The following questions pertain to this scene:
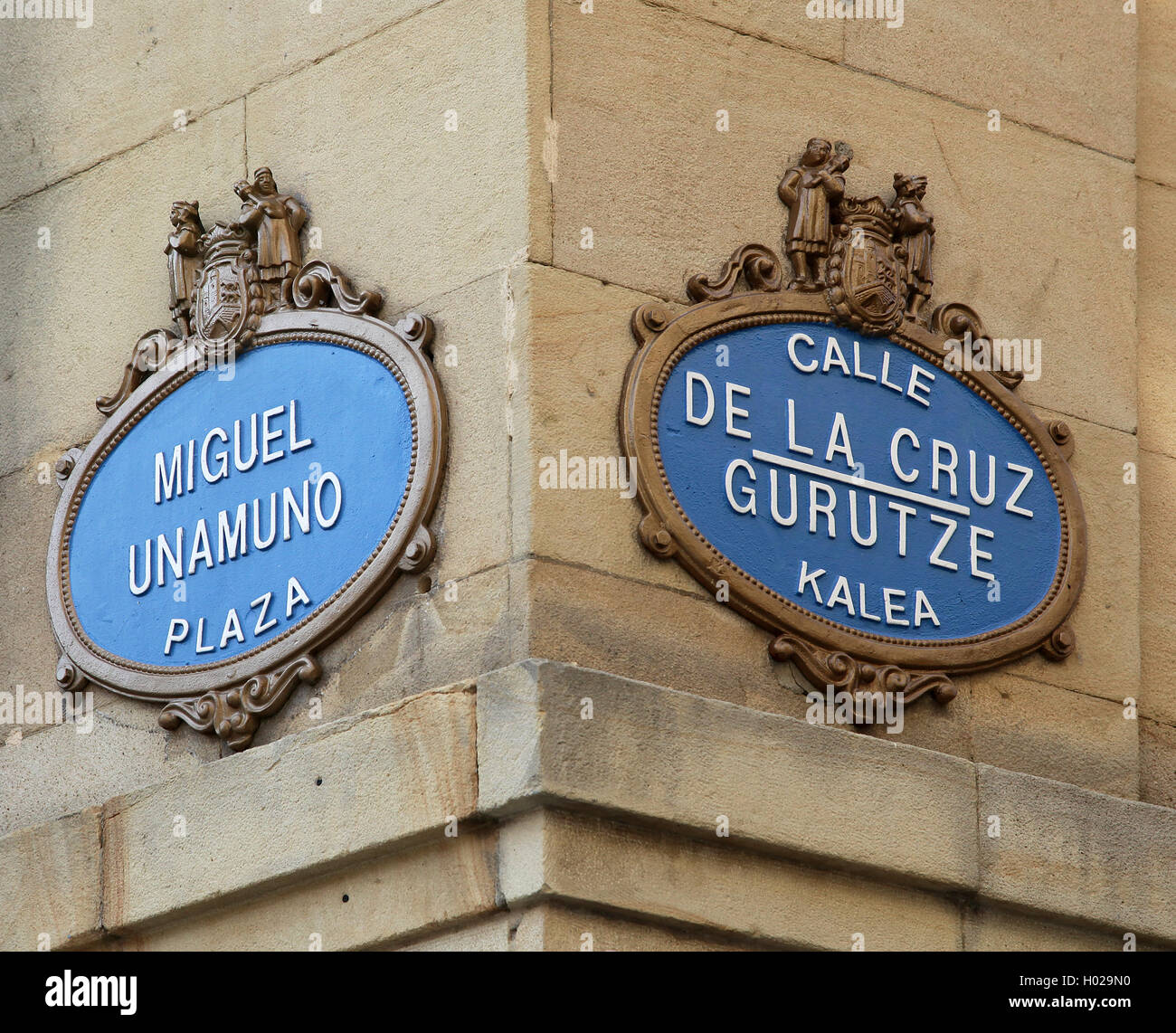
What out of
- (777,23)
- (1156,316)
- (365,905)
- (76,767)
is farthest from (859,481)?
(76,767)

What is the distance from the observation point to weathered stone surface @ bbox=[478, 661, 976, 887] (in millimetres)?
7254

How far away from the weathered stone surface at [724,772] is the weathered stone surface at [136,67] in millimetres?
2636

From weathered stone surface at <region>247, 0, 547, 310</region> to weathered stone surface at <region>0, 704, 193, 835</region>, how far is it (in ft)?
5.65

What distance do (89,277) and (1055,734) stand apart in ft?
12.7

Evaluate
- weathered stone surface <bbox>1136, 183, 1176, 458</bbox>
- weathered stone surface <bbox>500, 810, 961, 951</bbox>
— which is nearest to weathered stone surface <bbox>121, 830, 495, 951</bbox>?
weathered stone surface <bbox>500, 810, 961, 951</bbox>

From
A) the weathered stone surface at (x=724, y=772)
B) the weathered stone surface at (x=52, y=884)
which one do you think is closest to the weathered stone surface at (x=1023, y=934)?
the weathered stone surface at (x=724, y=772)

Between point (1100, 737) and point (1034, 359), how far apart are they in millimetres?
1347

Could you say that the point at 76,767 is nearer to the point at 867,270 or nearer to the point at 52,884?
the point at 52,884

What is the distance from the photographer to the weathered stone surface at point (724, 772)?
7254mm

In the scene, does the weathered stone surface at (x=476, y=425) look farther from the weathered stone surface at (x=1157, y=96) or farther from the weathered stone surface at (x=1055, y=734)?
the weathered stone surface at (x=1157, y=96)

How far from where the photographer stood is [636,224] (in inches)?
319

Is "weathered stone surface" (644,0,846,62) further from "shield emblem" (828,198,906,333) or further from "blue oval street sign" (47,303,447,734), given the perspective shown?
"blue oval street sign" (47,303,447,734)

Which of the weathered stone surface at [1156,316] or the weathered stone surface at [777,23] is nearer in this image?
the weathered stone surface at [777,23]

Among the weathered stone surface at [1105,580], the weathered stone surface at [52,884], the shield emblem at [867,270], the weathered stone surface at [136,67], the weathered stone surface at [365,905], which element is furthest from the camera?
the weathered stone surface at [136,67]
